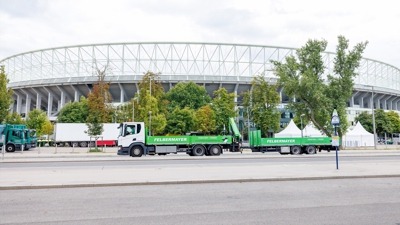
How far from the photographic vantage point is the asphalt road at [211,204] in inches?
235

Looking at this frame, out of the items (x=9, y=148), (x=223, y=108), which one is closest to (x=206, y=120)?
(x=223, y=108)

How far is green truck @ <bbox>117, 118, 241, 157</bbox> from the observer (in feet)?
81.2

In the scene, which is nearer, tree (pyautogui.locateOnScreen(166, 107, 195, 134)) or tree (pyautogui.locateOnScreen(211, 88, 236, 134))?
tree (pyautogui.locateOnScreen(211, 88, 236, 134))

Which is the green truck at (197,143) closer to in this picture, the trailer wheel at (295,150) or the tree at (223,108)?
A: the trailer wheel at (295,150)

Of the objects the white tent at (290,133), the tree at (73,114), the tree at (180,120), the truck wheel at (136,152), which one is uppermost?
the tree at (73,114)

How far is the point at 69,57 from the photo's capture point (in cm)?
7862

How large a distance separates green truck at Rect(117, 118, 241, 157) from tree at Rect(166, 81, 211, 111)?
3412 cm

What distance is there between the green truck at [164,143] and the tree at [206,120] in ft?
79.7

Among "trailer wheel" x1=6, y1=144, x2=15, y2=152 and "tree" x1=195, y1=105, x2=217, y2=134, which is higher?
"tree" x1=195, y1=105, x2=217, y2=134

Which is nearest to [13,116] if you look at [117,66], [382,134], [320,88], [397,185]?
[117,66]

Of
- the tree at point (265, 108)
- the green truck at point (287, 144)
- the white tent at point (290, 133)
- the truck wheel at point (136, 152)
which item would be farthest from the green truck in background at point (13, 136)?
the tree at point (265, 108)

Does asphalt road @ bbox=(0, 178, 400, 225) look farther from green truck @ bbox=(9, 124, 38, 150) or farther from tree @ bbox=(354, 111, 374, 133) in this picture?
tree @ bbox=(354, 111, 374, 133)

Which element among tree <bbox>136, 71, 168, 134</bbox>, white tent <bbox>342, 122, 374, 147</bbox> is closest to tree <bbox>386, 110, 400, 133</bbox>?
white tent <bbox>342, 122, 374, 147</bbox>

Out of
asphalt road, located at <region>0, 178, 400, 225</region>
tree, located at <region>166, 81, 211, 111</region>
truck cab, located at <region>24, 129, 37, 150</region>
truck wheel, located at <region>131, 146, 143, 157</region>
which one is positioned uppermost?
tree, located at <region>166, 81, 211, 111</region>
